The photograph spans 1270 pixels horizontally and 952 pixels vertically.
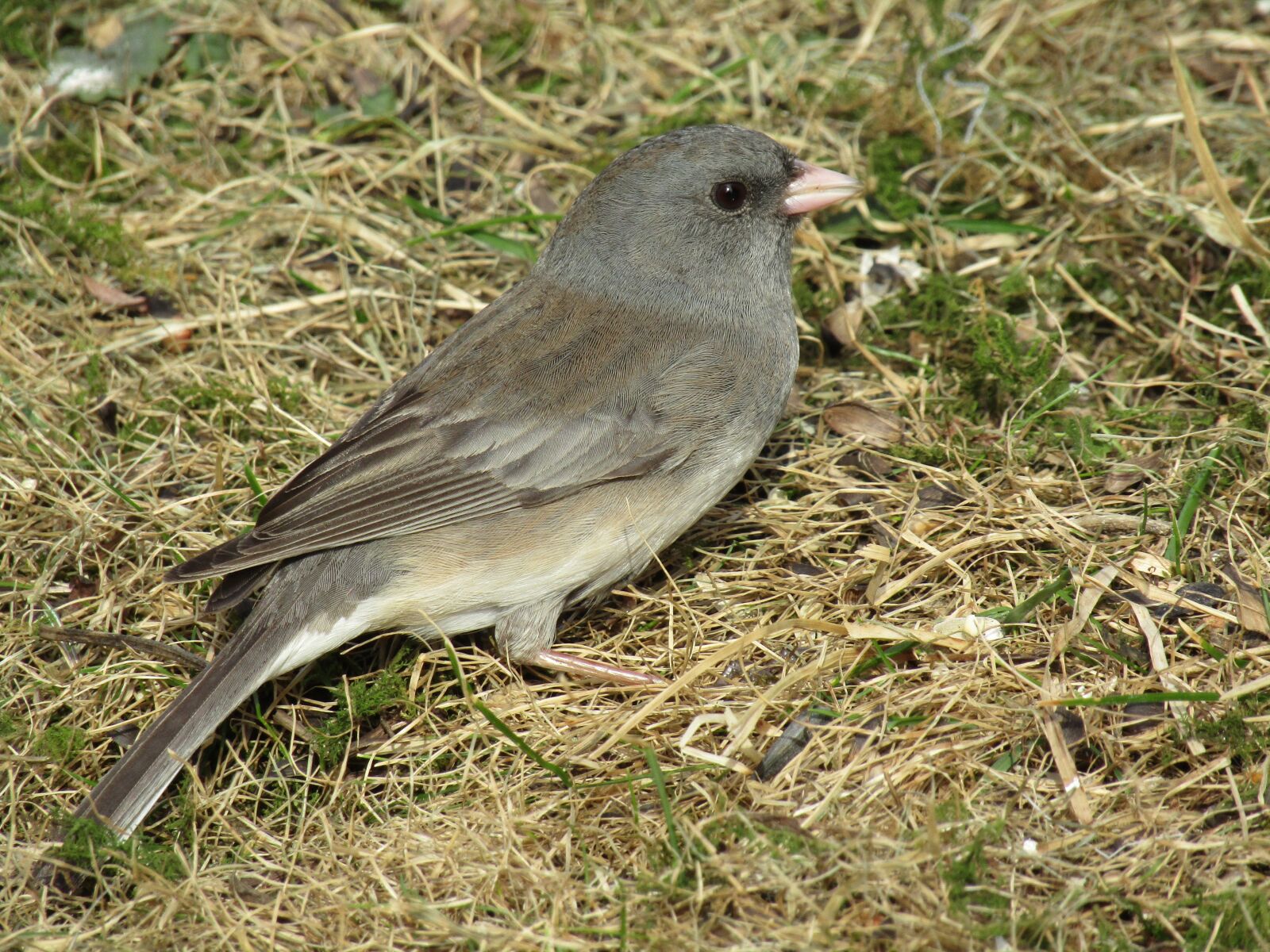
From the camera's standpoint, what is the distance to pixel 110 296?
4.33 m

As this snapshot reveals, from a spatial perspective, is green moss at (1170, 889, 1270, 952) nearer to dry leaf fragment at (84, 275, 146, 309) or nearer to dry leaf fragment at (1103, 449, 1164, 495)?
dry leaf fragment at (1103, 449, 1164, 495)

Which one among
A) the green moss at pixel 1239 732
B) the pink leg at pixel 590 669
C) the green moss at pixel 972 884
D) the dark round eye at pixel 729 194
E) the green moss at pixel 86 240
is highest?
the dark round eye at pixel 729 194

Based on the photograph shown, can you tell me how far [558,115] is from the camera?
4984 millimetres

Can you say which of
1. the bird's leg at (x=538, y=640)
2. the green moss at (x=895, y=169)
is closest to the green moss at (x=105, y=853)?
the bird's leg at (x=538, y=640)

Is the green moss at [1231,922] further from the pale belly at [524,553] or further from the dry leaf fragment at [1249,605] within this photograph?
the pale belly at [524,553]

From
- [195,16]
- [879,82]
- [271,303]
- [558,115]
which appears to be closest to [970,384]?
[879,82]

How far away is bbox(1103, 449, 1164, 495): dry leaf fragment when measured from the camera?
11.2 feet

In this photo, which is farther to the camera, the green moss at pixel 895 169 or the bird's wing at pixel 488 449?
the green moss at pixel 895 169

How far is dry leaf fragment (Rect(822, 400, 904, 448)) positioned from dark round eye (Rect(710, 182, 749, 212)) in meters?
0.76

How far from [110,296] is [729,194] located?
2.30 meters

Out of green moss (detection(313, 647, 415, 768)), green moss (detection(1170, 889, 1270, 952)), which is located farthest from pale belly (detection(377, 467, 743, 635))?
green moss (detection(1170, 889, 1270, 952))

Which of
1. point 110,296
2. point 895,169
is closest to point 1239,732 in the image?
point 895,169

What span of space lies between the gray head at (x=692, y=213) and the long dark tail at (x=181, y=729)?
144 cm

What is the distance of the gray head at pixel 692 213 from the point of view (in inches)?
142
